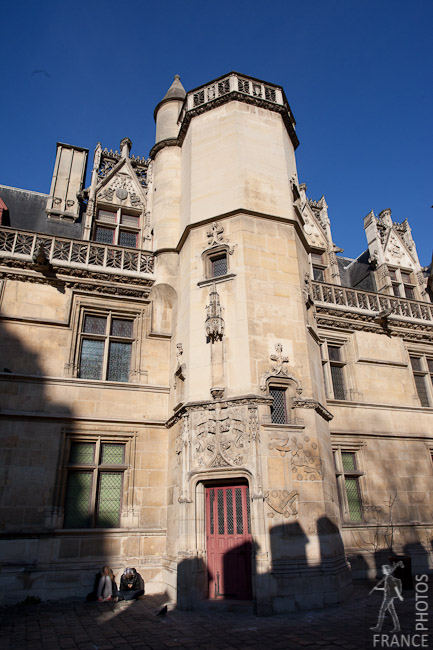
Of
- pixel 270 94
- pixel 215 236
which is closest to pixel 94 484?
pixel 215 236

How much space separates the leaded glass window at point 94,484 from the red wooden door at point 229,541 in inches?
107

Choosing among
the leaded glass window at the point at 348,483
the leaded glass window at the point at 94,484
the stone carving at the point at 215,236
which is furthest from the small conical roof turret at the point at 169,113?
the leaded glass window at the point at 348,483

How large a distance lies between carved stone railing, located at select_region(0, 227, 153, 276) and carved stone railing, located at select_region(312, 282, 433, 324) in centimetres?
587

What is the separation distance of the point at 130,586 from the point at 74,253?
8.57 m

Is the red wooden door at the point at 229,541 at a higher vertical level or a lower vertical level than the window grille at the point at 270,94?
lower

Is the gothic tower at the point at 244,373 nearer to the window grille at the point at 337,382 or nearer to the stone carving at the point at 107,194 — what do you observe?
the window grille at the point at 337,382

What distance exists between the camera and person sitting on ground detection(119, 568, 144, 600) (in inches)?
351

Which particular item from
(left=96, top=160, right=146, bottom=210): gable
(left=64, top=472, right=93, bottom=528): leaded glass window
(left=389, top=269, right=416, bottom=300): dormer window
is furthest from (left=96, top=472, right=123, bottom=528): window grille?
(left=389, top=269, right=416, bottom=300): dormer window

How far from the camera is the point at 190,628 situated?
6.84 metres

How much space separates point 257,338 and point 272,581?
15.6 ft

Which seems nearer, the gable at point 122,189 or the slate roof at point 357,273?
the gable at point 122,189

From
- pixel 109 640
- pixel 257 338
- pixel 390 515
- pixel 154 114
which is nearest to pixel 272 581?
pixel 109 640

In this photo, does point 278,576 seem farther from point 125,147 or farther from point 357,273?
point 125,147

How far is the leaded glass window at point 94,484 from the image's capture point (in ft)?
33.1
